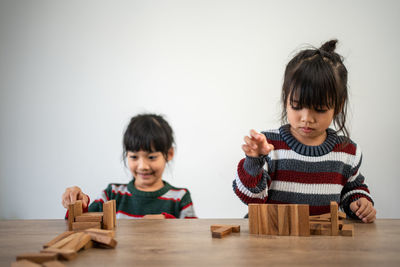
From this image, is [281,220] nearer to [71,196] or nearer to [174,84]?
[71,196]

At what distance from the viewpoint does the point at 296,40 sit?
86.4 inches

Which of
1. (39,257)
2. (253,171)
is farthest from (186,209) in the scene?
(39,257)

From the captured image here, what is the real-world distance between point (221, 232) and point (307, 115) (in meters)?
0.57

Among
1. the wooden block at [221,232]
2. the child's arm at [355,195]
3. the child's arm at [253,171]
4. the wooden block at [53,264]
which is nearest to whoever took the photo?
the wooden block at [53,264]

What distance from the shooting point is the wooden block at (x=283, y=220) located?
847 mm

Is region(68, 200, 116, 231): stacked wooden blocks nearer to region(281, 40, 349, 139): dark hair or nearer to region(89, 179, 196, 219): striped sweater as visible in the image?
region(281, 40, 349, 139): dark hair

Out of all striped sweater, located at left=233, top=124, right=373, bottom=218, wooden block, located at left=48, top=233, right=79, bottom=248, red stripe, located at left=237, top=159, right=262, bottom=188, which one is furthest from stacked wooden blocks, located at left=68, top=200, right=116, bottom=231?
striped sweater, located at left=233, top=124, right=373, bottom=218

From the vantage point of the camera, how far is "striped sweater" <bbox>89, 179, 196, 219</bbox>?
1.76 meters

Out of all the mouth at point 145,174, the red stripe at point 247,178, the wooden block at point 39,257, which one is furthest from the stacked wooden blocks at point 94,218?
the mouth at point 145,174

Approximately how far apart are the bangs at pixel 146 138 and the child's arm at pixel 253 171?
62 cm

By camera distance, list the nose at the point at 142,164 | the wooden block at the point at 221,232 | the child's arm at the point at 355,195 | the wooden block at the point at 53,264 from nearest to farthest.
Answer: the wooden block at the point at 53,264 < the wooden block at the point at 221,232 < the child's arm at the point at 355,195 < the nose at the point at 142,164

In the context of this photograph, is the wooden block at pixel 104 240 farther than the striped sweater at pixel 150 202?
No

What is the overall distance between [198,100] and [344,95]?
110cm

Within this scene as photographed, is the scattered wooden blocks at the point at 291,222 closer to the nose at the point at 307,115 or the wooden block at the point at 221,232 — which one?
the wooden block at the point at 221,232
